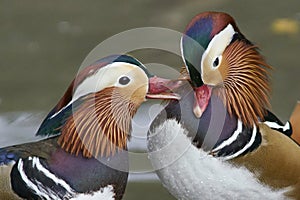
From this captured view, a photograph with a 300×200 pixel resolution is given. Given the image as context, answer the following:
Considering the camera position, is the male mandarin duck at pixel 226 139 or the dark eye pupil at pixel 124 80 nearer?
the dark eye pupil at pixel 124 80

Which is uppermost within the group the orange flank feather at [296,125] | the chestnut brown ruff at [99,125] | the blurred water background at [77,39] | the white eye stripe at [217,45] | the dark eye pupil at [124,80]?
the white eye stripe at [217,45]

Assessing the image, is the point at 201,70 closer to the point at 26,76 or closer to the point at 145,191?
the point at 145,191

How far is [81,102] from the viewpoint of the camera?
105 inches

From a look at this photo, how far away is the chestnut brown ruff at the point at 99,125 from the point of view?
269 cm

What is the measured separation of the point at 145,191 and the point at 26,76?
972 mm

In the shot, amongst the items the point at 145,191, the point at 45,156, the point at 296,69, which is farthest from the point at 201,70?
the point at 296,69

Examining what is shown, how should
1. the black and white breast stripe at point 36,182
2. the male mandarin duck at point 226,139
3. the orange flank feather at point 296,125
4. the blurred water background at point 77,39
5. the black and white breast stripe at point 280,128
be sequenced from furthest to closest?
the blurred water background at point 77,39, the orange flank feather at point 296,125, the black and white breast stripe at point 280,128, the male mandarin duck at point 226,139, the black and white breast stripe at point 36,182

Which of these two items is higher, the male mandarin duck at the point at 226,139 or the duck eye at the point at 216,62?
the duck eye at the point at 216,62

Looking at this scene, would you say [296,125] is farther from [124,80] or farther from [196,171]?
[124,80]

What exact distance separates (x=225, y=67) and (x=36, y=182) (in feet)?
2.27

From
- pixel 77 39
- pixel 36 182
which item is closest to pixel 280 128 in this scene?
pixel 36 182

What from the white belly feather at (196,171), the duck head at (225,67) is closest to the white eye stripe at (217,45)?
the duck head at (225,67)

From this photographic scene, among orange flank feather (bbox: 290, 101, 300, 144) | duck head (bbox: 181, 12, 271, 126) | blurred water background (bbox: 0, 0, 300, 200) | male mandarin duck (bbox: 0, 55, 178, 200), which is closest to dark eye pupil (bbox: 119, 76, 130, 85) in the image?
male mandarin duck (bbox: 0, 55, 178, 200)

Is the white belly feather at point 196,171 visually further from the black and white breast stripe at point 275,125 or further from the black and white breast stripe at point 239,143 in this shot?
the black and white breast stripe at point 275,125
